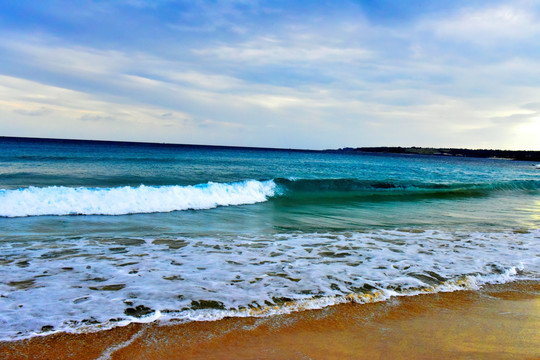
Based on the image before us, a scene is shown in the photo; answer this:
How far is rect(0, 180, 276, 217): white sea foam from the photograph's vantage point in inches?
425

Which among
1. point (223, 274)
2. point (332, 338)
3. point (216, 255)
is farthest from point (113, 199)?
point (332, 338)

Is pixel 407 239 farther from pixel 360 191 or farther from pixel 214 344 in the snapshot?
pixel 360 191

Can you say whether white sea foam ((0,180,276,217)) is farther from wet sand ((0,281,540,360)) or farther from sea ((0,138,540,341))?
wet sand ((0,281,540,360))

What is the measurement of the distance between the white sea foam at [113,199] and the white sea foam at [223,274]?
4405mm

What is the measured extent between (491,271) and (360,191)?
14.3 m

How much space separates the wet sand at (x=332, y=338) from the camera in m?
2.90

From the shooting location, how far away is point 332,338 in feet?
10.5

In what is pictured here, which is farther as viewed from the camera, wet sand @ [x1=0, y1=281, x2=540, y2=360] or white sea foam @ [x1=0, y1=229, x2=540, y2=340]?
white sea foam @ [x1=0, y1=229, x2=540, y2=340]

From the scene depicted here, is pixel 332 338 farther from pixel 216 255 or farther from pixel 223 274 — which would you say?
pixel 216 255

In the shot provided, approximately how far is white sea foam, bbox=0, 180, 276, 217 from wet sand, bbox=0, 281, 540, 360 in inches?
350

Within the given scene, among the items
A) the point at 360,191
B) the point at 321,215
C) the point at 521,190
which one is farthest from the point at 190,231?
the point at 521,190

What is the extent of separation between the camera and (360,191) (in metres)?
19.6

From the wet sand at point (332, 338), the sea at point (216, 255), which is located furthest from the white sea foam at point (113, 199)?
the wet sand at point (332, 338)

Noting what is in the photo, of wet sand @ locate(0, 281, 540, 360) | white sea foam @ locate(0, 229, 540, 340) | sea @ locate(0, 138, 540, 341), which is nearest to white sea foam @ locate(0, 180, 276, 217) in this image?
sea @ locate(0, 138, 540, 341)
